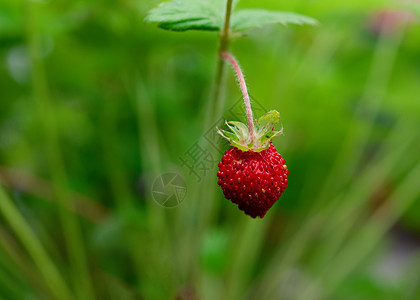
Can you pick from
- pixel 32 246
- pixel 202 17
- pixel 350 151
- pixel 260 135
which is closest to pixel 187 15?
pixel 202 17

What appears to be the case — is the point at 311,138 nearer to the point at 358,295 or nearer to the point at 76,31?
the point at 358,295

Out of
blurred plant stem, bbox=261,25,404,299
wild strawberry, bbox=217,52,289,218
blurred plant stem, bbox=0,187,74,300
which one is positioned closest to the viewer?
wild strawberry, bbox=217,52,289,218

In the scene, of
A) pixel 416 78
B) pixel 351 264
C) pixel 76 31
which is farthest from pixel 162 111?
pixel 416 78

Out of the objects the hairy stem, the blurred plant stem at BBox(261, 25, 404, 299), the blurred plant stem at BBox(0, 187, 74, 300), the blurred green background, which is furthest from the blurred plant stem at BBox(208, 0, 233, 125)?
the blurred plant stem at BBox(261, 25, 404, 299)

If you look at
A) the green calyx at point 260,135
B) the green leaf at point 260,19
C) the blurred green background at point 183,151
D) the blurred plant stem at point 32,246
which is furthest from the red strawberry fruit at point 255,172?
the blurred plant stem at point 32,246

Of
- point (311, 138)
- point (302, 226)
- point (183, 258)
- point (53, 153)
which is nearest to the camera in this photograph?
point (53, 153)

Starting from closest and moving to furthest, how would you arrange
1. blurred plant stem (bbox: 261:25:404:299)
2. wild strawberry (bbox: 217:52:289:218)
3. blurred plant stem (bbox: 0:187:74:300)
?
wild strawberry (bbox: 217:52:289:218) < blurred plant stem (bbox: 0:187:74:300) < blurred plant stem (bbox: 261:25:404:299)

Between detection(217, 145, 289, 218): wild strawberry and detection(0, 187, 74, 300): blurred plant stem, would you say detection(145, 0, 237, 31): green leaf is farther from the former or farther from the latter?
detection(0, 187, 74, 300): blurred plant stem
